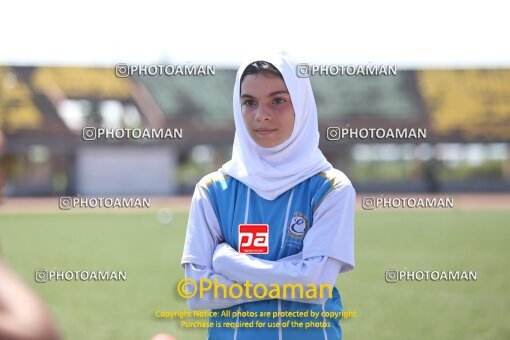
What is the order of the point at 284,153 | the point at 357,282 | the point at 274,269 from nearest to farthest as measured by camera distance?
1. the point at 274,269
2. the point at 284,153
3. the point at 357,282

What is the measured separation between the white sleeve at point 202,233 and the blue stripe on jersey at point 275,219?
2 centimetres

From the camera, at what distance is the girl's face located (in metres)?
1.72

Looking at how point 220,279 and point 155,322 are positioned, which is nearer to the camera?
point 220,279

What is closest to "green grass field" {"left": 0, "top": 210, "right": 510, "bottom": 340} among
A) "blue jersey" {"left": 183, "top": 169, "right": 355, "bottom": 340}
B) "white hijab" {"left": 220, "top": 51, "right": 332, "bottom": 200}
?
"blue jersey" {"left": 183, "top": 169, "right": 355, "bottom": 340}

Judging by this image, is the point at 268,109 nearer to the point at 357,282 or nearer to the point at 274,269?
the point at 274,269

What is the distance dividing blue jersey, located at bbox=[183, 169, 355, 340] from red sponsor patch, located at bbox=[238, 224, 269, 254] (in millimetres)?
15

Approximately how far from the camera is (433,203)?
272 centimetres

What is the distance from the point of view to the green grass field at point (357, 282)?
12.9 ft

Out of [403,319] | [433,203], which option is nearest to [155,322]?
[403,319]

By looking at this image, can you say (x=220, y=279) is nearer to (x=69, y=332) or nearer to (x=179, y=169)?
(x=69, y=332)

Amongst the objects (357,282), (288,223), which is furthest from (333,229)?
(357,282)

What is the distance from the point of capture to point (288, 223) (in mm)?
1707

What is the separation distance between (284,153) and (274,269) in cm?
33

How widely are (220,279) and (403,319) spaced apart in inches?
112
